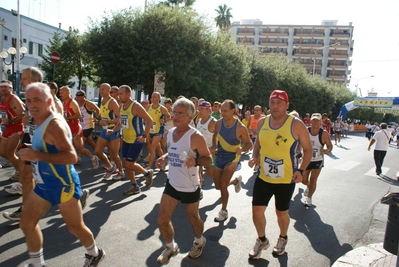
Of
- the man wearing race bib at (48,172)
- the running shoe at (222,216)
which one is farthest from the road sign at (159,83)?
the man wearing race bib at (48,172)

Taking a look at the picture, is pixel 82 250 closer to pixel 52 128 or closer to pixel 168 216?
pixel 168 216

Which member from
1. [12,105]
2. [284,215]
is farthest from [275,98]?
[12,105]

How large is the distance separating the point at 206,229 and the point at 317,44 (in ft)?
326

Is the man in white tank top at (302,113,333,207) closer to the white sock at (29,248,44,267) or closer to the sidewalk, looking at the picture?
the sidewalk

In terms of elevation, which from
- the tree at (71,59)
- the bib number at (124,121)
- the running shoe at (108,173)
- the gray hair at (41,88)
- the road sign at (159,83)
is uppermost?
the tree at (71,59)

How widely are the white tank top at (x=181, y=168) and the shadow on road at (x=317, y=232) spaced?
208 cm

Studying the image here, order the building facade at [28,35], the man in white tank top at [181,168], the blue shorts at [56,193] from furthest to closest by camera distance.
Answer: the building facade at [28,35]
the man in white tank top at [181,168]
the blue shorts at [56,193]

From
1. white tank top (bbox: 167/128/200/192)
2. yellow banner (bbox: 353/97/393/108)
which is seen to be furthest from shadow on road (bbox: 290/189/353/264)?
yellow banner (bbox: 353/97/393/108)

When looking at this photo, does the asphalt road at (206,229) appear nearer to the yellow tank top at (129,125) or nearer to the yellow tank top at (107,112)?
the yellow tank top at (129,125)

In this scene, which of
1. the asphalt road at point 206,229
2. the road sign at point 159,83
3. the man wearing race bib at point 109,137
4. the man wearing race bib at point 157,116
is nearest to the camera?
the asphalt road at point 206,229

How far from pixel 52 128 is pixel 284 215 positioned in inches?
107

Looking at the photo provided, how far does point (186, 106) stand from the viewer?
3.48m

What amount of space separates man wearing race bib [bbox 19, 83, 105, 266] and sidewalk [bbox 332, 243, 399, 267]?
2.96m

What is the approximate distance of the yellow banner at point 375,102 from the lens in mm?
33928
